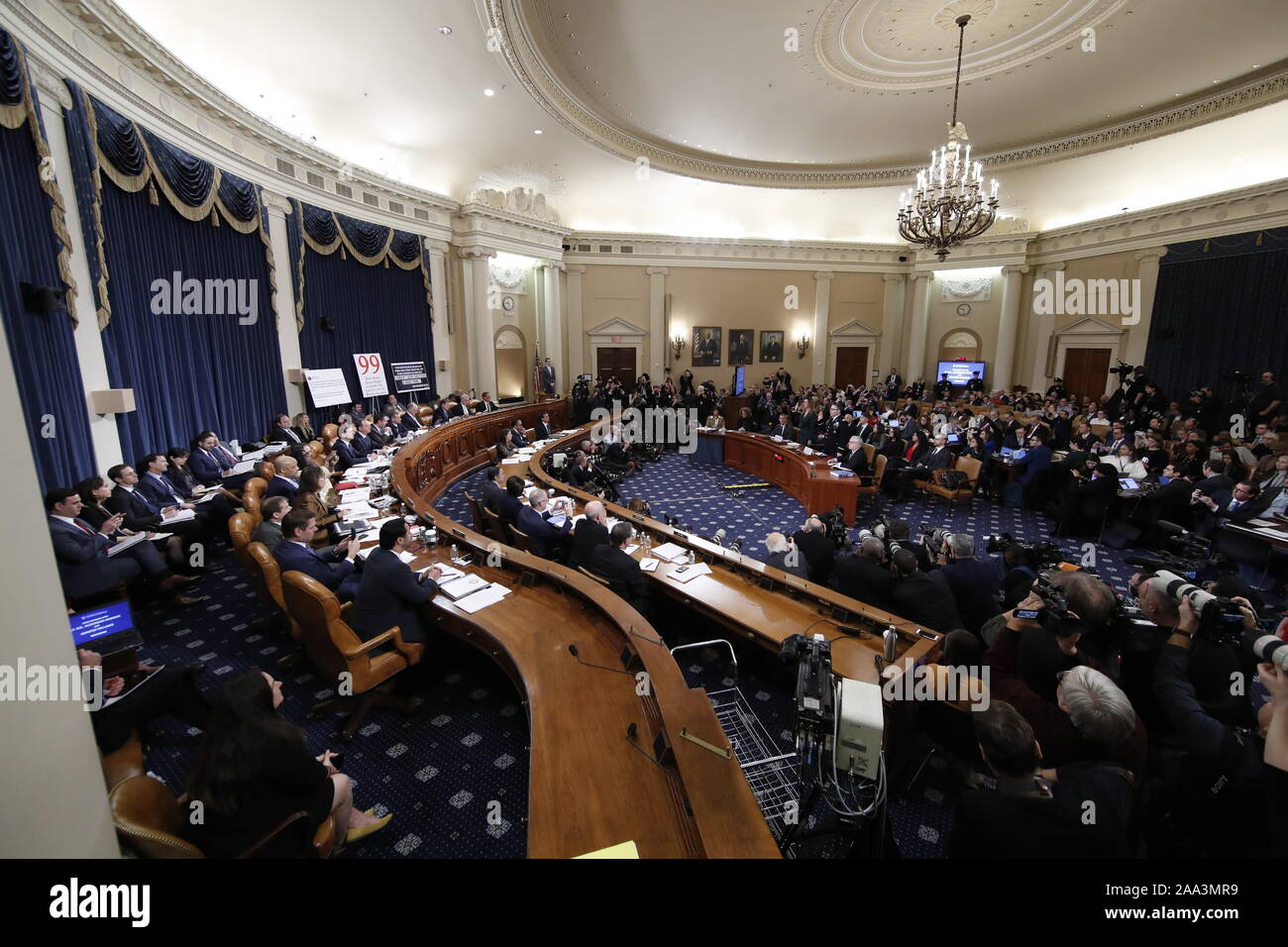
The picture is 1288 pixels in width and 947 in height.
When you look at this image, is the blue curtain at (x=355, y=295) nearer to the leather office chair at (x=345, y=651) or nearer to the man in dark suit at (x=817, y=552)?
the leather office chair at (x=345, y=651)

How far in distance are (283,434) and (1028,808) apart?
32.8 feet

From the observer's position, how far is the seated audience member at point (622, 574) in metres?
4.21

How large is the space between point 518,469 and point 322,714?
16.7ft

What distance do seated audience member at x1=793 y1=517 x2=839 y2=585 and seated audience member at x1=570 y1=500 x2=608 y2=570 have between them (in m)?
1.72

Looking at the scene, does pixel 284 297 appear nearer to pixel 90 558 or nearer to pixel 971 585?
pixel 90 558

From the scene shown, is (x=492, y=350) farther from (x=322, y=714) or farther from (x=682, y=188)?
(x=322, y=714)

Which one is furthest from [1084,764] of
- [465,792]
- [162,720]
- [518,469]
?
[518,469]

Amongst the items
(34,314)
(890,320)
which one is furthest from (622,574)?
(890,320)

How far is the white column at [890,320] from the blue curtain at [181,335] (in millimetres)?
17332

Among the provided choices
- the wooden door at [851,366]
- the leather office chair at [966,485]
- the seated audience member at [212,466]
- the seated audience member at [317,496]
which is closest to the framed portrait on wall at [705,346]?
the wooden door at [851,366]

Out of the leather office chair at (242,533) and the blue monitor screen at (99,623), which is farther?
the leather office chair at (242,533)

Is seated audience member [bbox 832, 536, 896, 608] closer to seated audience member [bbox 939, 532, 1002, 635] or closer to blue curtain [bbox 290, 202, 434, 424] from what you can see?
seated audience member [bbox 939, 532, 1002, 635]

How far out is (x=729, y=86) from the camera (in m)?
9.75
